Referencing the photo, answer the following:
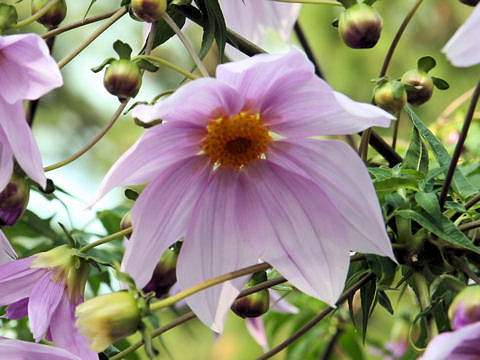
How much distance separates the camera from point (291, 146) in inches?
17.7

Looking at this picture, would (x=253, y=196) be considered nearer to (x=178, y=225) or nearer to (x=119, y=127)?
(x=178, y=225)

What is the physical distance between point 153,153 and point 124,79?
0.06 meters

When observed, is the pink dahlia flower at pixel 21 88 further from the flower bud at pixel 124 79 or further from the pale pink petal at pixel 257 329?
the pale pink petal at pixel 257 329

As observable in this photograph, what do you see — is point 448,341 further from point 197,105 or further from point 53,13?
point 53,13

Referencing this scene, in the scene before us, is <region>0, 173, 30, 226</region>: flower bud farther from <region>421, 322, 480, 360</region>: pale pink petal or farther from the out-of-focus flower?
<region>421, 322, 480, 360</region>: pale pink petal

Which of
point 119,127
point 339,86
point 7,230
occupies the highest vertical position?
point 7,230

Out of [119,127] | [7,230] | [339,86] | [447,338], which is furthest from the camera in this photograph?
[119,127]

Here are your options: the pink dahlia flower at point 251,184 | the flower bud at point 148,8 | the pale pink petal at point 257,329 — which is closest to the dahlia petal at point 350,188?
the pink dahlia flower at point 251,184

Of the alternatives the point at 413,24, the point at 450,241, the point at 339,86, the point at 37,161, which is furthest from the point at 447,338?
the point at 413,24

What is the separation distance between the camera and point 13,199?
0.45 meters

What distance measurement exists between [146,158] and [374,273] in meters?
0.13

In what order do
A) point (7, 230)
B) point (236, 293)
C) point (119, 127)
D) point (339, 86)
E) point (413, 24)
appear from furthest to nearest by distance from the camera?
1. point (119, 127)
2. point (413, 24)
3. point (339, 86)
4. point (7, 230)
5. point (236, 293)

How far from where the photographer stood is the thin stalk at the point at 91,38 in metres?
0.42

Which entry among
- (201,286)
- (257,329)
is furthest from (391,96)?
(257,329)
